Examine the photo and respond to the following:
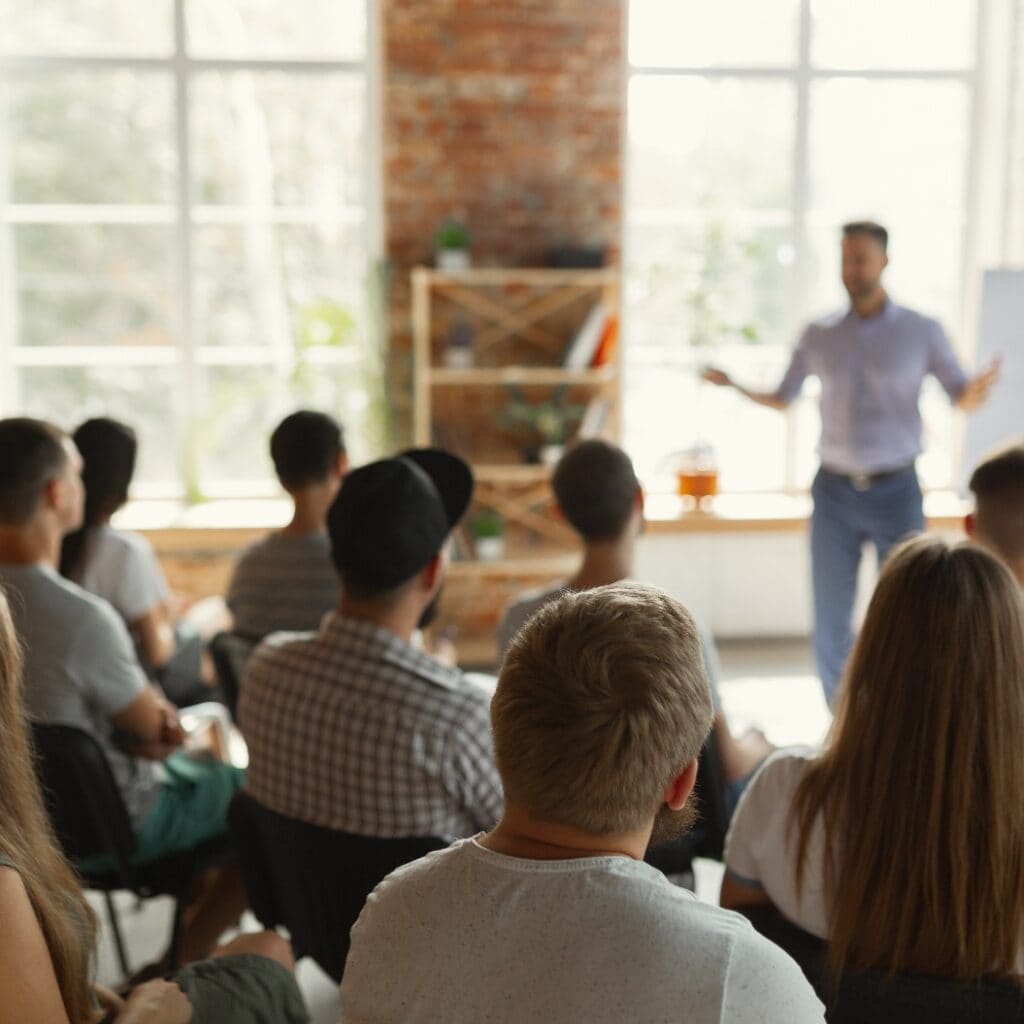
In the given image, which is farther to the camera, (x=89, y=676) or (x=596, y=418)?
(x=596, y=418)

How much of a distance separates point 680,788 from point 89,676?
5.50 feet


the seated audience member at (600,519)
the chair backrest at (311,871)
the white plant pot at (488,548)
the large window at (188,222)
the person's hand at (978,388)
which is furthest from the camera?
the large window at (188,222)

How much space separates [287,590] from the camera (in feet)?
10.3

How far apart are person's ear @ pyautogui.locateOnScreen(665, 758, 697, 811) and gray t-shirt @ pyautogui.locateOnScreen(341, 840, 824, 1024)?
0.22ft

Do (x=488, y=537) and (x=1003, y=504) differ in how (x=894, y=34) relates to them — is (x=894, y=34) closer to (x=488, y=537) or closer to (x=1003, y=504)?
(x=488, y=537)

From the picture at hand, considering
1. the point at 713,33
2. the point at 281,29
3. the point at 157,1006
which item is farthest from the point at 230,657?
the point at 713,33

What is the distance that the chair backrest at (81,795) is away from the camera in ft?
7.61

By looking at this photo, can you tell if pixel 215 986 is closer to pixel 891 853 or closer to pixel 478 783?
pixel 478 783

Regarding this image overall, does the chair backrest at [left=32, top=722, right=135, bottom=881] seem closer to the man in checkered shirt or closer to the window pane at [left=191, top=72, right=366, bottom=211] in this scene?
the man in checkered shirt

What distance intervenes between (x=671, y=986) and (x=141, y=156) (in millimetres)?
5563

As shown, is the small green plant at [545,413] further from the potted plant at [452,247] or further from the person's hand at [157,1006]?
the person's hand at [157,1006]

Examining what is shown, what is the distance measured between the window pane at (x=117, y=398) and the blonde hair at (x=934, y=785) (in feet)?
16.1

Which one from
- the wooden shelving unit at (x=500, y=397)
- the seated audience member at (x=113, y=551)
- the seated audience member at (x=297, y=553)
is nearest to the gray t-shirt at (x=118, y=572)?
the seated audience member at (x=113, y=551)

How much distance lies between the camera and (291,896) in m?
2.05
